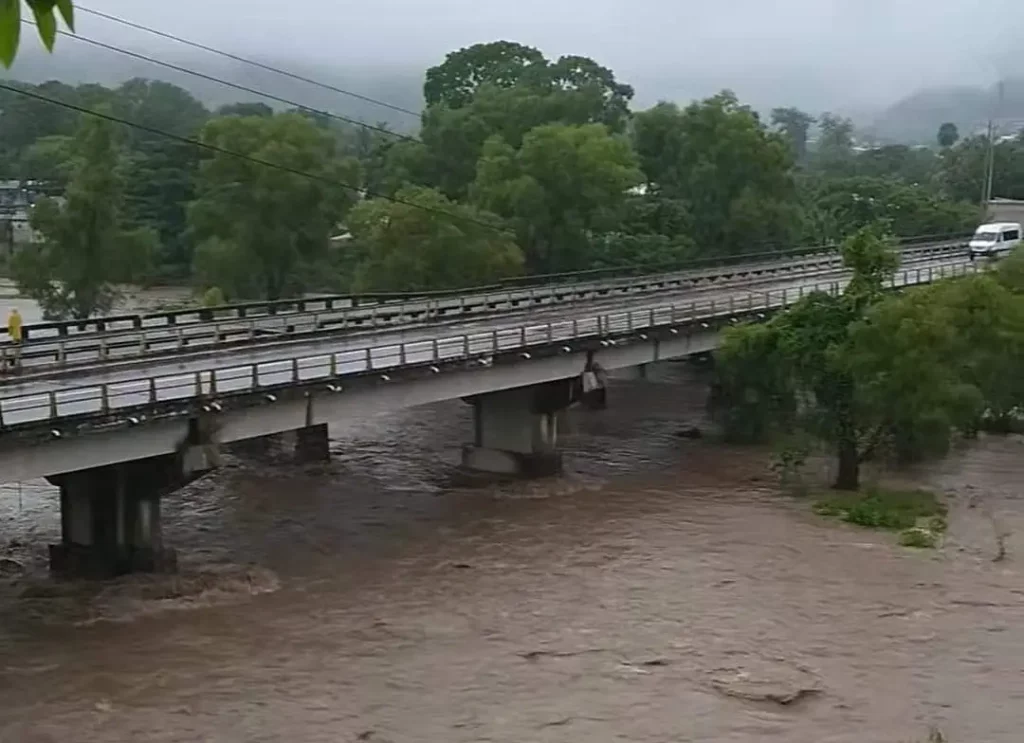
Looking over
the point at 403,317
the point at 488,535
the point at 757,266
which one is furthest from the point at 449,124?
the point at 488,535

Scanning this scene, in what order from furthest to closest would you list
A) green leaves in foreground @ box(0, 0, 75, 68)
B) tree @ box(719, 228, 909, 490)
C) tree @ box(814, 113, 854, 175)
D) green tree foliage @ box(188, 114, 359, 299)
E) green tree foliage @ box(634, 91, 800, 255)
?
tree @ box(814, 113, 854, 175) < green tree foliage @ box(634, 91, 800, 255) < green tree foliage @ box(188, 114, 359, 299) < tree @ box(719, 228, 909, 490) < green leaves in foreground @ box(0, 0, 75, 68)

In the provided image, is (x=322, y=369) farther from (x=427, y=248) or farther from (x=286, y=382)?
(x=427, y=248)

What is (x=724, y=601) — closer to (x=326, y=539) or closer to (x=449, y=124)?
(x=326, y=539)

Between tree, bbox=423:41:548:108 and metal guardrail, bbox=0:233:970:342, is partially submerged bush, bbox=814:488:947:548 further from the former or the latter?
tree, bbox=423:41:548:108

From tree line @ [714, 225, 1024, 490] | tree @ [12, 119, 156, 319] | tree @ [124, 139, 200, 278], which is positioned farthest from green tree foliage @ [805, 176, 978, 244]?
tree @ [12, 119, 156, 319]

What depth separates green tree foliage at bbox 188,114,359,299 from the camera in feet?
188

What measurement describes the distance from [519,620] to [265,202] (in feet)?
120

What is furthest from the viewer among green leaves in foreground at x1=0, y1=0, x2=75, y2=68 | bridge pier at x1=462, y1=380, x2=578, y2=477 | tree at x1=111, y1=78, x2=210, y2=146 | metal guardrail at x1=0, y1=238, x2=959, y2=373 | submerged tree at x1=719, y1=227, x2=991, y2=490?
tree at x1=111, y1=78, x2=210, y2=146

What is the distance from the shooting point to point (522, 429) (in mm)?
38500

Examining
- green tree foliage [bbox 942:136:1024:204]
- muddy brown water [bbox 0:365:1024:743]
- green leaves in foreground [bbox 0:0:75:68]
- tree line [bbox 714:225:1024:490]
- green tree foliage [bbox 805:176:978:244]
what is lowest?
muddy brown water [bbox 0:365:1024:743]

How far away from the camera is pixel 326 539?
3130 centimetres

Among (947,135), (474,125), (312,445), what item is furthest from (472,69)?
(947,135)

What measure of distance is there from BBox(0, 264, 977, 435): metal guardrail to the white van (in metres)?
31.3

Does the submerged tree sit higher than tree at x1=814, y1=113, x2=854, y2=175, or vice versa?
tree at x1=814, y1=113, x2=854, y2=175
